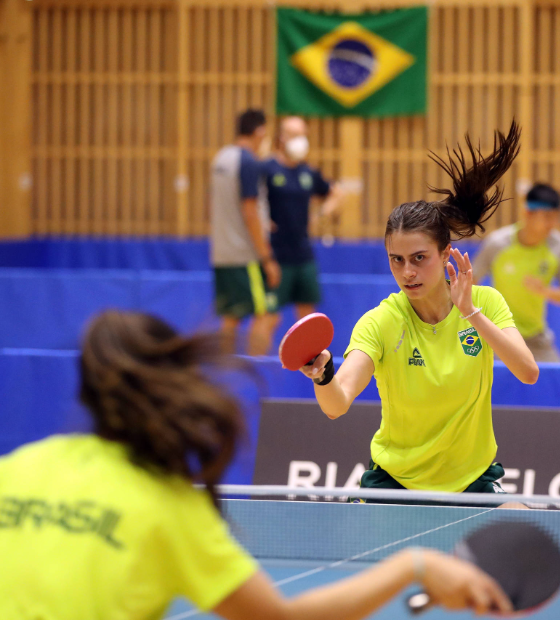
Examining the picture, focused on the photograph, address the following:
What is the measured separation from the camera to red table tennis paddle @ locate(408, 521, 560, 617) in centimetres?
171

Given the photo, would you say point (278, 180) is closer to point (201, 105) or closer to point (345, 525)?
point (345, 525)

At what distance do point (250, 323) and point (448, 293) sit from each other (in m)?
4.54

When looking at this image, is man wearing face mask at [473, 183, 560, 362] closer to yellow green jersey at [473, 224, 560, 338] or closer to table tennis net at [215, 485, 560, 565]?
yellow green jersey at [473, 224, 560, 338]

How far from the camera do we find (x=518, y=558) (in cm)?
176

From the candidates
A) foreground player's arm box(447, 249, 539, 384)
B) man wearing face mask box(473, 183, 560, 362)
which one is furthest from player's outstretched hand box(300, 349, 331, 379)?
man wearing face mask box(473, 183, 560, 362)

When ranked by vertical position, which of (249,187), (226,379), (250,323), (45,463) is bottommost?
(250,323)

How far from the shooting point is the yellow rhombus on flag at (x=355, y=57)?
11.9 m

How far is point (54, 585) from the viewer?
1.32 m

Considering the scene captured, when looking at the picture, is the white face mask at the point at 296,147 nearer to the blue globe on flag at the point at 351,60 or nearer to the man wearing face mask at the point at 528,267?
the man wearing face mask at the point at 528,267

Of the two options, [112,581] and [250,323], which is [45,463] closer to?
[112,581]

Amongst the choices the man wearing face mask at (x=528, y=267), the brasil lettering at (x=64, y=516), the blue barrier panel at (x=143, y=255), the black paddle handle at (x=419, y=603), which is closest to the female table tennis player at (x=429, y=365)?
the black paddle handle at (x=419, y=603)

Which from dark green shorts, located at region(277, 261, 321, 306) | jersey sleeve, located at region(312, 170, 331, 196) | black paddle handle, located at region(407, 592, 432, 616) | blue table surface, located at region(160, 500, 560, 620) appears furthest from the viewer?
jersey sleeve, located at region(312, 170, 331, 196)

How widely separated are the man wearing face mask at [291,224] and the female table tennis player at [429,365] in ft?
13.9

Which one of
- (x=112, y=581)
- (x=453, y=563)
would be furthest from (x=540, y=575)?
(x=112, y=581)
